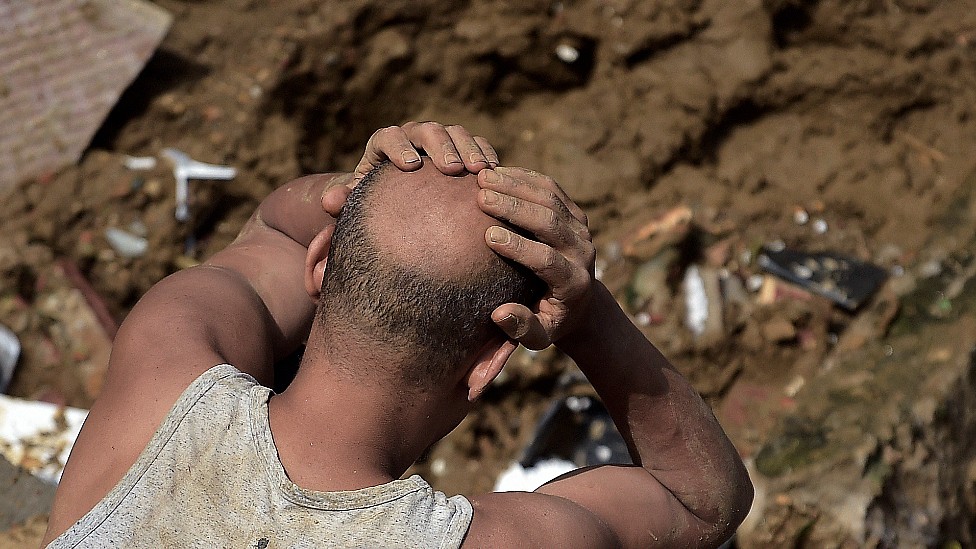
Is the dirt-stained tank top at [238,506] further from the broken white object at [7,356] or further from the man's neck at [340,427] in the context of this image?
the broken white object at [7,356]

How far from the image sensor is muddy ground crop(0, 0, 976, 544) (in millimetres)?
4121

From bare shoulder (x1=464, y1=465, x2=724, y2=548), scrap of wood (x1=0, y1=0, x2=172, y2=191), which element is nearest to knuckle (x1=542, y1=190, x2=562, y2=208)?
bare shoulder (x1=464, y1=465, x2=724, y2=548)

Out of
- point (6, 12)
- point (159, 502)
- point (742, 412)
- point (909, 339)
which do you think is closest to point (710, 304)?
point (742, 412)

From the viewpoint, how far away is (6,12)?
4.18 meters

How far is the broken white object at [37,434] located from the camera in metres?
2.94

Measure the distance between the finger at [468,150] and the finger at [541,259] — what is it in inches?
6.0

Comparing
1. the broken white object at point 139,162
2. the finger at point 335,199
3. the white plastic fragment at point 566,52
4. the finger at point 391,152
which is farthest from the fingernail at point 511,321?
the white plastic fragment at point 566,52

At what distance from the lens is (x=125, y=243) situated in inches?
159

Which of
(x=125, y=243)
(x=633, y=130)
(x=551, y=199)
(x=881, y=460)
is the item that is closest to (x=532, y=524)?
(x=551, y=199)

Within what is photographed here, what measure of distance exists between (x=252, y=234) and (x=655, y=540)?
1.25 metres

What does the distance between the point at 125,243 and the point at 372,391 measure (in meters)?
2.79

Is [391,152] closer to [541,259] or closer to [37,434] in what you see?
[541,259]

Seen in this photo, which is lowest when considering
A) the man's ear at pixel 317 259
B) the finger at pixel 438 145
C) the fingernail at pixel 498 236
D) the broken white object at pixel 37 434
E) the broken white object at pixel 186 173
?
the broken white object at pixel 186 173

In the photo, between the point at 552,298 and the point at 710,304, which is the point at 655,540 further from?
the point at 710,304
